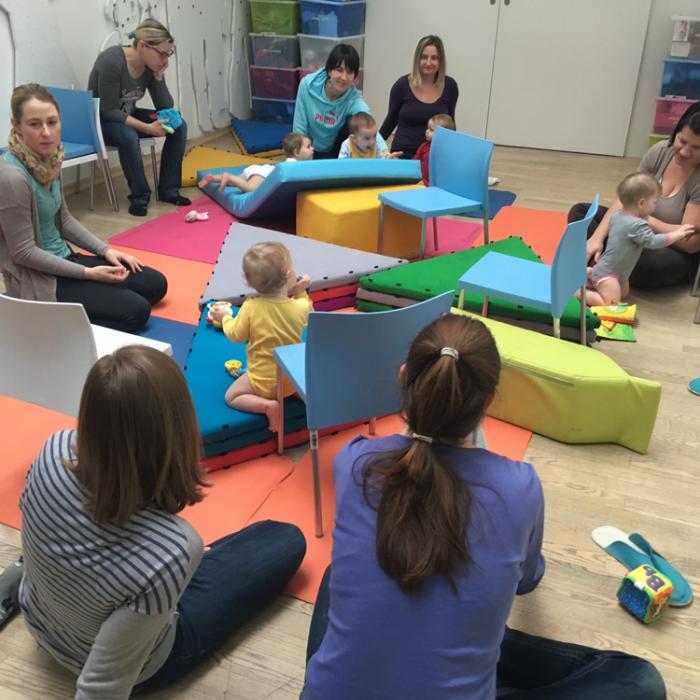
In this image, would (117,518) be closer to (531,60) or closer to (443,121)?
(443,121)

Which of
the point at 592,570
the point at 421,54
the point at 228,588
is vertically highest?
the point at 421,54

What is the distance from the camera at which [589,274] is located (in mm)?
3611

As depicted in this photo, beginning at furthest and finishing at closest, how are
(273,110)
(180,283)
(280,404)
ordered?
1. (273,110)
2. (180,283)
3. (280,404)

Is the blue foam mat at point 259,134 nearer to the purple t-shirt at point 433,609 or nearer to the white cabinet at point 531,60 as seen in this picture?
the white cabinet at point 531,60

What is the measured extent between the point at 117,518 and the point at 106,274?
185 centimetres

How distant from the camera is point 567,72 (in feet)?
20.5

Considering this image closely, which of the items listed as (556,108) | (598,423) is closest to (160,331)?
(598,423)

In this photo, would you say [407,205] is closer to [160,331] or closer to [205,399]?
[160,331]

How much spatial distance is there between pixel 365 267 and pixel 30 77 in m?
2.56

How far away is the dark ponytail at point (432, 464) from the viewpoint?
1.11 m

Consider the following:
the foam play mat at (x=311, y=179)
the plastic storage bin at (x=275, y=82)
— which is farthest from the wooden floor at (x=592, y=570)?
the plastic storage bin at (x=275, y=82)

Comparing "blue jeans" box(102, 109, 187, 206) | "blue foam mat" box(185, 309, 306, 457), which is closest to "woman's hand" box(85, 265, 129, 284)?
"blue foam mat" box(185, 309, 306, 457)

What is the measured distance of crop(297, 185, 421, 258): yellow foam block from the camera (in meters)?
3.81

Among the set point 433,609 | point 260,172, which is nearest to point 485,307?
point 433,609
